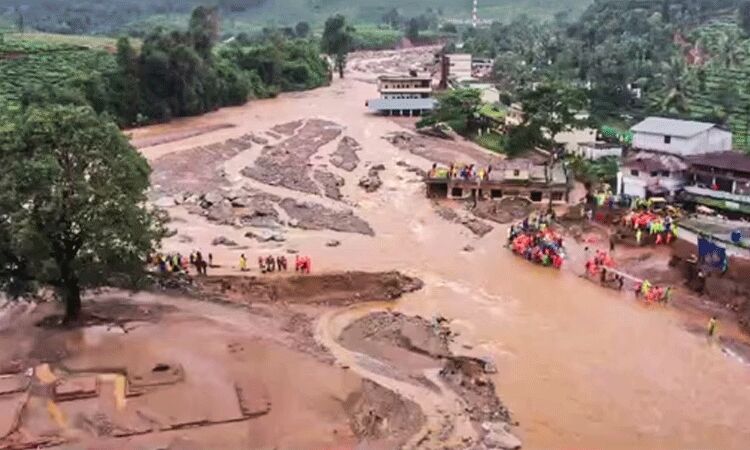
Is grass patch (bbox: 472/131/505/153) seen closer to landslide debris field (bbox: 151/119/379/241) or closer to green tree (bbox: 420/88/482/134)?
→ green tree (bbox: 420/88/482/134)

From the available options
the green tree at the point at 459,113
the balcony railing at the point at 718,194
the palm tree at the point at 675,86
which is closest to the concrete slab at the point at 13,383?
the balcony railing at the point at 718,194

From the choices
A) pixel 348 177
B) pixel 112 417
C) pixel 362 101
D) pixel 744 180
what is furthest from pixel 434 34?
pixel 112 417

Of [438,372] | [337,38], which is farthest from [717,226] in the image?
[337,38]

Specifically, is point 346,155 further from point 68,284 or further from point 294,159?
point 68,284

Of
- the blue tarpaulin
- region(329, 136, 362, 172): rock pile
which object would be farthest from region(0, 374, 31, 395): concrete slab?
region(329, 136, 362, 172): rock pile

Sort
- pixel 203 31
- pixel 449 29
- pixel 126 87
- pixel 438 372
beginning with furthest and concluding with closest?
pixel 449 29, pixel 203 31, pixel 126 87, pixel 438 372

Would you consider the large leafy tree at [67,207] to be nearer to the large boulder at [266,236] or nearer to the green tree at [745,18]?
the large boulder at [266,236]
